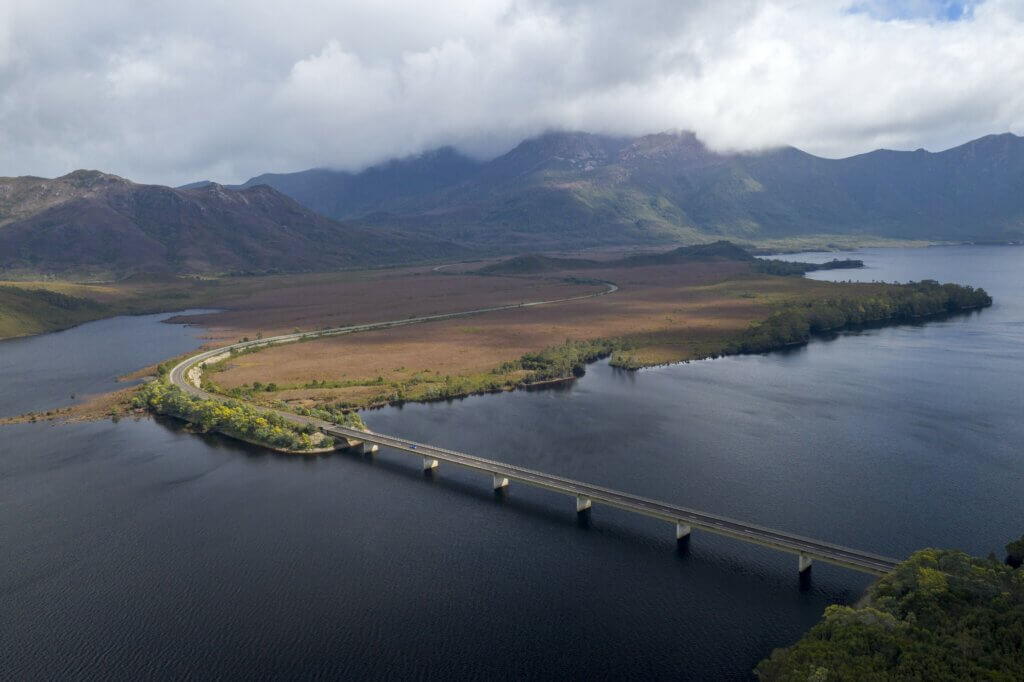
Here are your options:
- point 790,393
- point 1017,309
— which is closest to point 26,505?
point 790,393

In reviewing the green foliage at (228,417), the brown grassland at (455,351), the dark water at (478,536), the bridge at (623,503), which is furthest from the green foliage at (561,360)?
the green foliage at (228,417)

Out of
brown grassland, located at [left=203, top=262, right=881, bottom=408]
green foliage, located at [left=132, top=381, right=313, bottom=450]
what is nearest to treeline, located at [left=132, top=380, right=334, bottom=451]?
green foliage, located at [left=132, top=381, right=313, bottom=450]

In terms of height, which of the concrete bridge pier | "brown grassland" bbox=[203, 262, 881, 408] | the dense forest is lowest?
the concrete bridge pier

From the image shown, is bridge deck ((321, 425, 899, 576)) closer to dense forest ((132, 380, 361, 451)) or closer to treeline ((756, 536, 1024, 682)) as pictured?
treeline ((756, 536, 1024, 682))

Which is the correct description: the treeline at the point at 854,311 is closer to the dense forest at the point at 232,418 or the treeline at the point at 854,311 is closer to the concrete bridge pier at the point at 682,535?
the concrete bridge pier at the point at 682,535

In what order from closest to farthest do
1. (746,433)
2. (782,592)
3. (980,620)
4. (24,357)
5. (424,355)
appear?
(980,620)
(782,592)
(746,433)
(424,355)
(24,357)

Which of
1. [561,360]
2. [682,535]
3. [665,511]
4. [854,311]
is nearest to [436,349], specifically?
[561,360]

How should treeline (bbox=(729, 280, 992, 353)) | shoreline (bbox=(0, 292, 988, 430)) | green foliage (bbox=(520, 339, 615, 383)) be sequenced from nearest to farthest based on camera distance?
shoreline (bbox=(0, 292, 988, 430))
green foliage (bbox=(520, 339, 615, 383))
treeline (bbox=(729, 280, 992, 353))

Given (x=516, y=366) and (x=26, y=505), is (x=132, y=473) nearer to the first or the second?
(x=26, y=505)
